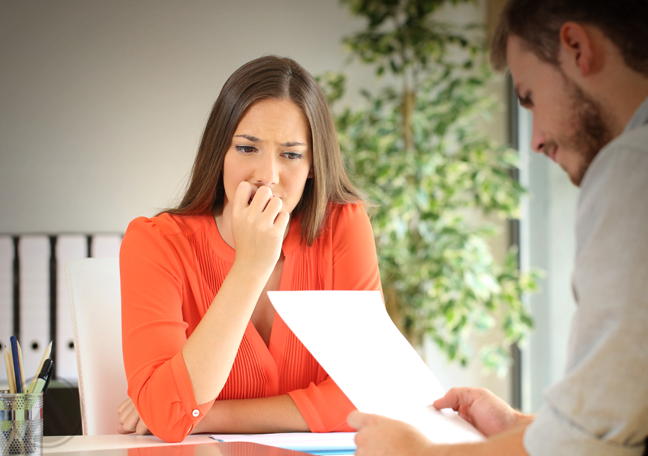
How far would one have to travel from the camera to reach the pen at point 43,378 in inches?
30.2

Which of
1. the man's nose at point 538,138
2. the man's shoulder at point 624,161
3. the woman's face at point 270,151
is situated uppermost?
the woman's face at point 270,151

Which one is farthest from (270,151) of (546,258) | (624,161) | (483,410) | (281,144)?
(546,258)

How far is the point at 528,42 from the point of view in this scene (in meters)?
0.62

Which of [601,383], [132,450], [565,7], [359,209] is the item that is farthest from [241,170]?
[601,383]

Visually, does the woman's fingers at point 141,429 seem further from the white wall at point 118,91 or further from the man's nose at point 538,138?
the white wall at point 118,91

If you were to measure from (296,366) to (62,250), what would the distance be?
217 centimetres

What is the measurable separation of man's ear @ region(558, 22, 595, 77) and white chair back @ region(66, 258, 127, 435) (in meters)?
1.00

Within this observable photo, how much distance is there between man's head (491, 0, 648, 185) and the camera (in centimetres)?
56

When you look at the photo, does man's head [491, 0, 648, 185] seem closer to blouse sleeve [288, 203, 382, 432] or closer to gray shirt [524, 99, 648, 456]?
gray shirt [524, 99, 648, 456]

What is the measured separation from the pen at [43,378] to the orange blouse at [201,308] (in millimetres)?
140

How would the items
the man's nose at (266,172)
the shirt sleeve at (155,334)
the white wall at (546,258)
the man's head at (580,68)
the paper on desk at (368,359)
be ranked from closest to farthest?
the man's head at (580,68) → the paper on desk at (368,359) → the shirt sleeve at (155,334) → the man's nose at (266,172) → the white wall at (546,258)

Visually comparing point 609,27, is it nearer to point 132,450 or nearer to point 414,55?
point 132,450

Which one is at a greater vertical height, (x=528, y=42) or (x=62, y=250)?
(x=528, y=42)

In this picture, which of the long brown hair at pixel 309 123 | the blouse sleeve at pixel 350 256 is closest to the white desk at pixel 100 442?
the blouse sleeve at pixel 350 256
